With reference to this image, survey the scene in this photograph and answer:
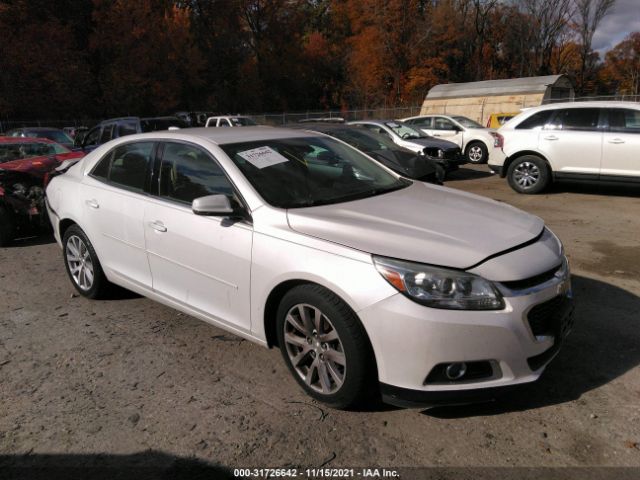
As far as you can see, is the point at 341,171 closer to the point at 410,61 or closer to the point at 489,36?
the point at 410,61

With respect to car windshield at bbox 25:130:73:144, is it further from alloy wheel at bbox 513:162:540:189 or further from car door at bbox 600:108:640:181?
car door at bbox 600:108:640:181

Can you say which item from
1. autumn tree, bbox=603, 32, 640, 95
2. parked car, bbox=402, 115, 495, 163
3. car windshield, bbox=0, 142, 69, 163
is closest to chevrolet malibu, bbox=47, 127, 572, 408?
car windshield, bbox=0, 142, 69, 163

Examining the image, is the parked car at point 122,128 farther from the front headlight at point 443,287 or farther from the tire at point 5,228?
the front headlight at point 443,287

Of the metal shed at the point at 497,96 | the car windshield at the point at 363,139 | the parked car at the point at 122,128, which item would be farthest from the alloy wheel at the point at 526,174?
the metal shed at the point at 497,96

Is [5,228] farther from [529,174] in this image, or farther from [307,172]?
[529,174]

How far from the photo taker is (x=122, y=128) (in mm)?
13031

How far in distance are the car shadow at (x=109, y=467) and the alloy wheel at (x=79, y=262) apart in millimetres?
2234

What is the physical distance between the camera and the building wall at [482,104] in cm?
2506

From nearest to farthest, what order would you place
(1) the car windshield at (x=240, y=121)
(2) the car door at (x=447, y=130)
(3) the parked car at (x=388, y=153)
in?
(3) the parked car at (x=388, y=153), (2) the car door at (x=447, y=130), (1) the car windshield at (x=240, y=121)

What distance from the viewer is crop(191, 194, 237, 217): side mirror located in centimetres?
324

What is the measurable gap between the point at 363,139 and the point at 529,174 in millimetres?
3259

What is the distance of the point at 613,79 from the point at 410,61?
65.2 ft

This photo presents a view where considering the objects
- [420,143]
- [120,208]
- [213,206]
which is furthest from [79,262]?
[420,143]

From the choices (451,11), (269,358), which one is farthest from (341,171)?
(451,11)
